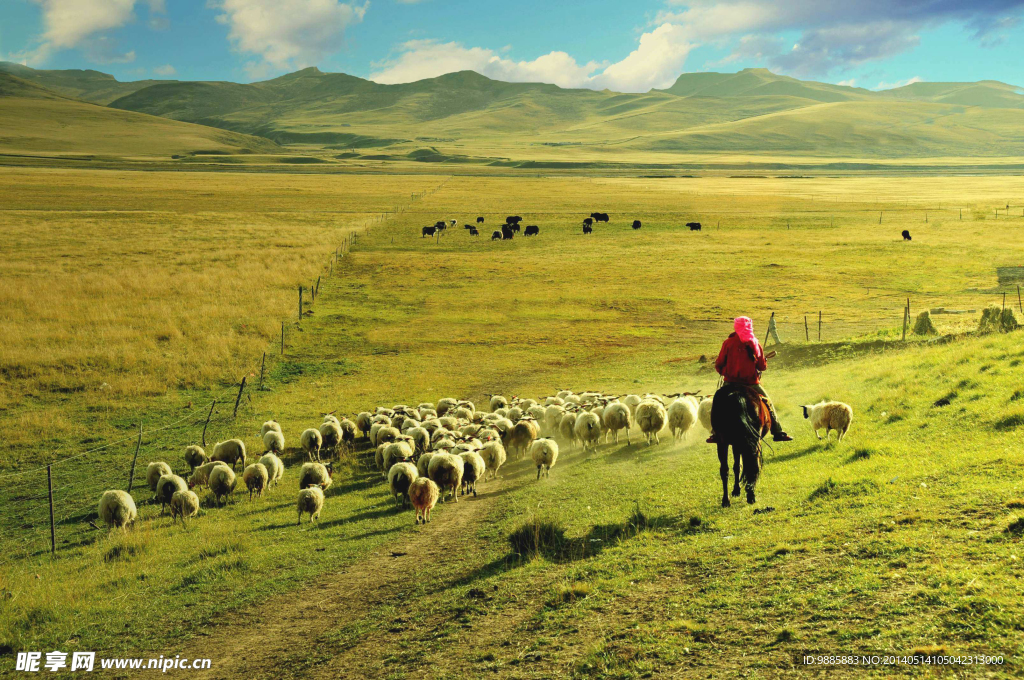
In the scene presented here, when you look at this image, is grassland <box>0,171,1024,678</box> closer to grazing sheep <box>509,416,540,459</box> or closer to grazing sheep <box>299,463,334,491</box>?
grazing sheep <box>299,463,334,491</box>

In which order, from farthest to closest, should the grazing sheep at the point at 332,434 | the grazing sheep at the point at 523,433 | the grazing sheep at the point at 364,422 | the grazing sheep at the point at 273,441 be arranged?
the grazing sheep at the point at 364,422 < the grazing sheep at the point at 332,434 < the grazing sheep at the point at 273,441 < the grazing sheep at the point at 523,433

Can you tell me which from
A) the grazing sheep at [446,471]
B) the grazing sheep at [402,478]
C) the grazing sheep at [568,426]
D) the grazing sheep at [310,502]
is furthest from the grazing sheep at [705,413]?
the grazing sheep at [310,502]

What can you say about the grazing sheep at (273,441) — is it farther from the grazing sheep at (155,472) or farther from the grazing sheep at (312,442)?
the grazing sheep at (155,472)

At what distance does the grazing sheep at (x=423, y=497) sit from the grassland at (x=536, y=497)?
353mm

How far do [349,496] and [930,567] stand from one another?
10944 millimetres

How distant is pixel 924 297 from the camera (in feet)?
120

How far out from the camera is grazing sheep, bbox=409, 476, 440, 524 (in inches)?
488

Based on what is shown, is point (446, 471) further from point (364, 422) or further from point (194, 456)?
point (194, 456)

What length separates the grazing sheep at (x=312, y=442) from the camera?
1705cm

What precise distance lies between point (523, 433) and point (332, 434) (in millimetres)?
4959

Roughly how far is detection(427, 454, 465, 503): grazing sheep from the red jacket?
18.4 ft

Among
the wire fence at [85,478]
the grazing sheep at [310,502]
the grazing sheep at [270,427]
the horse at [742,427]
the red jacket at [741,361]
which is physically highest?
the red jacket at [741,361]

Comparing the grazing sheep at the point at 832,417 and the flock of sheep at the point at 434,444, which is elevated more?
the grazing sheep at the point at 832,417

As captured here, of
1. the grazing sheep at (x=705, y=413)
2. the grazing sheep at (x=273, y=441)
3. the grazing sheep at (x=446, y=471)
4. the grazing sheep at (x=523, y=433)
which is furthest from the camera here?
the grazing sheep at (x=273, y=441)
